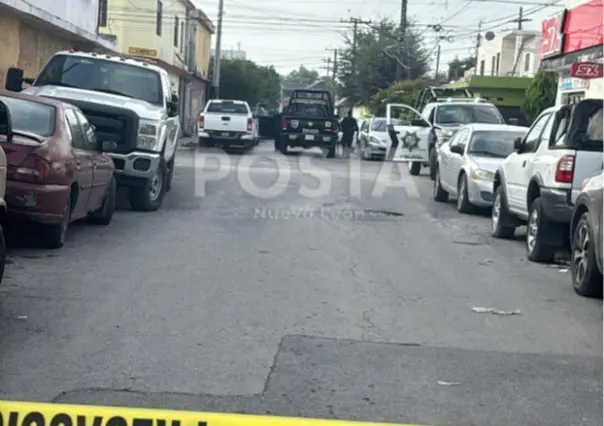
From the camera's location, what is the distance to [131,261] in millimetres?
10445

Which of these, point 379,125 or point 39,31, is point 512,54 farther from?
point 39,31

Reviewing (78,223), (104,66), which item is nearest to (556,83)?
(104,66)

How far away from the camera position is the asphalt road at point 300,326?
5.83 m

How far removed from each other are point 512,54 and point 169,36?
891 inches

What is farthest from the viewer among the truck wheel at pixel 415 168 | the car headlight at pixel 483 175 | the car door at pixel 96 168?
the truck wheel at pixel 415 168

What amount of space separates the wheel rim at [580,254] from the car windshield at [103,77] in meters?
8.13

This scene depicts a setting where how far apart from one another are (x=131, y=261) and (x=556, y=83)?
84.6 feet

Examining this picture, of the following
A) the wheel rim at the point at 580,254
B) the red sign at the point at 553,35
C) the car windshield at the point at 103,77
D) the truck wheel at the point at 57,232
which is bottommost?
the truck wheel at the point at 57,232

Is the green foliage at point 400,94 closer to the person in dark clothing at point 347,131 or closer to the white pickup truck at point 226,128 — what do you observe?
the person in dark clothing at point 347,131

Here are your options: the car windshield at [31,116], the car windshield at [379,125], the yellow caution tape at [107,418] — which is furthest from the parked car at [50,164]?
the car windshield at [379,125]

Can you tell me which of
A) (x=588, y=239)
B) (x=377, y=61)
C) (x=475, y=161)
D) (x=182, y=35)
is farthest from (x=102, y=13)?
(x=377, y=61)

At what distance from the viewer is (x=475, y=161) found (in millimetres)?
16203

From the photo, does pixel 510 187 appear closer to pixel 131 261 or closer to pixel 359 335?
pixel 131 261

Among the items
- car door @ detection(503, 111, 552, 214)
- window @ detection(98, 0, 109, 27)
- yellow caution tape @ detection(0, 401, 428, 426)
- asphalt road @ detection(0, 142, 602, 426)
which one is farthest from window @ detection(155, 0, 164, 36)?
yellow caution tape @ detection(0, 401, 428, 426)
